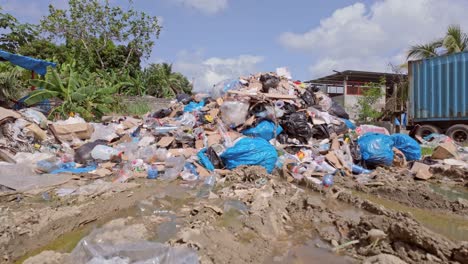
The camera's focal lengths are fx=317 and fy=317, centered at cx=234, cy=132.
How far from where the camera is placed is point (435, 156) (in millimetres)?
6043

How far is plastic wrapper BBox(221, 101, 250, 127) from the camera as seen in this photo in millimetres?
6652

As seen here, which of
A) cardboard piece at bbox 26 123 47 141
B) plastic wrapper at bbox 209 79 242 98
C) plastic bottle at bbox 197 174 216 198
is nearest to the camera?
plastic bottle at bbox 197 174 216 198

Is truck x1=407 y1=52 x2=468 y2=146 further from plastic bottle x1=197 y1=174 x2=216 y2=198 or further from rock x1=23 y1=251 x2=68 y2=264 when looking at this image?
rock x1=23 y1=251 x2=68 y2=264

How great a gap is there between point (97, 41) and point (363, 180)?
46.8ft

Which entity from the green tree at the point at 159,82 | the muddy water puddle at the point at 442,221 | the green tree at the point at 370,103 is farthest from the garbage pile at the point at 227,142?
the green tree at the point at 159,82

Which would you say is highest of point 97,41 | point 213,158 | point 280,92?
point 97,41

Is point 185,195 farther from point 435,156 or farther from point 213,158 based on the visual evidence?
point 435,156

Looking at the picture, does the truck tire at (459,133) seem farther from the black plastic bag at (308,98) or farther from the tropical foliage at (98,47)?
the tropical foliage at (98,47)

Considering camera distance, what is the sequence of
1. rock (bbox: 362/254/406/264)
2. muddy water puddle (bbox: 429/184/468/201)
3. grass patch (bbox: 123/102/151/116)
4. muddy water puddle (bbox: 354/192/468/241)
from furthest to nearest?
1. grass patch (bbox: 123/102/151/116)
2. muddy water puddle (bbox: 429/184/468/201)
3. muddy water puddle (bbox: 354/192/468/241)
4. rock (bbox: 362/254/406/264)

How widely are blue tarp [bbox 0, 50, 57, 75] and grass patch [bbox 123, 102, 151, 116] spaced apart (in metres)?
3.19

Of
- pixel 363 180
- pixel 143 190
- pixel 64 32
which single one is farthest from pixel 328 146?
pixel 64 32

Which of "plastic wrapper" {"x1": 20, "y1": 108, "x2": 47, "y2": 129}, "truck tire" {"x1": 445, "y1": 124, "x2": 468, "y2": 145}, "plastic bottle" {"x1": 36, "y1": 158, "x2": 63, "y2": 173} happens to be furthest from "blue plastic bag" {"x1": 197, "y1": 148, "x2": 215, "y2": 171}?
"truck tire" {"x1": 445, "y1": 124, "x2": 468, "y2": 145}

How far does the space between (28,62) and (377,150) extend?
351 inches

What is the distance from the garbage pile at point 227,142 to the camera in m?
5.24
